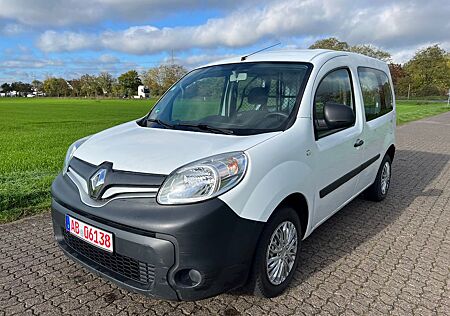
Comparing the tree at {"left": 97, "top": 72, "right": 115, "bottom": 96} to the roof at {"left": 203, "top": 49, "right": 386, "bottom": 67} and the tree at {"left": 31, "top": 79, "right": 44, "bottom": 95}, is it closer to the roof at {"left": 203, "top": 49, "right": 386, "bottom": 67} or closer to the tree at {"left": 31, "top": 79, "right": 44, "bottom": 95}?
the tree at {"left": 31, "top": 79, "right": 44, "bottom": 95}

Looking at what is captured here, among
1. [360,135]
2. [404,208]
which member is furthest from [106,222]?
[404,208]

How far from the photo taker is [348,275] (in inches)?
119

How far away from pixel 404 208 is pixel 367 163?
1.28 m

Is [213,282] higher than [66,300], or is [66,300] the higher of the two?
[213,282]

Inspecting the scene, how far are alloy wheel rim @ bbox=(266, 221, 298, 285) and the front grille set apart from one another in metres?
0.83

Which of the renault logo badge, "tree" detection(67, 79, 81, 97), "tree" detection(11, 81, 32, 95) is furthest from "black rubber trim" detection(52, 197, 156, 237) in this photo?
"tree" detection(11, 81, 32, 95)

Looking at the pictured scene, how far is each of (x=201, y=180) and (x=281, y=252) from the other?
954 millimetres

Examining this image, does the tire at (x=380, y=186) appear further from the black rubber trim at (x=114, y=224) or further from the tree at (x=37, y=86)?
the tree at (x=37, y=86)

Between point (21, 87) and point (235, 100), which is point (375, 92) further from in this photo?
point (21, 87)

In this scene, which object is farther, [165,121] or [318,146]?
[165,121]

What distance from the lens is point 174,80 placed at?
2982 inches

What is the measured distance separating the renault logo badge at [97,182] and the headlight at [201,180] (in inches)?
17.6

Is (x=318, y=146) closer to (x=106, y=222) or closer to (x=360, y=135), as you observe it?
(x=360, y=135)

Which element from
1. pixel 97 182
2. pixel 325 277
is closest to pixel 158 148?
pixel 97 182
